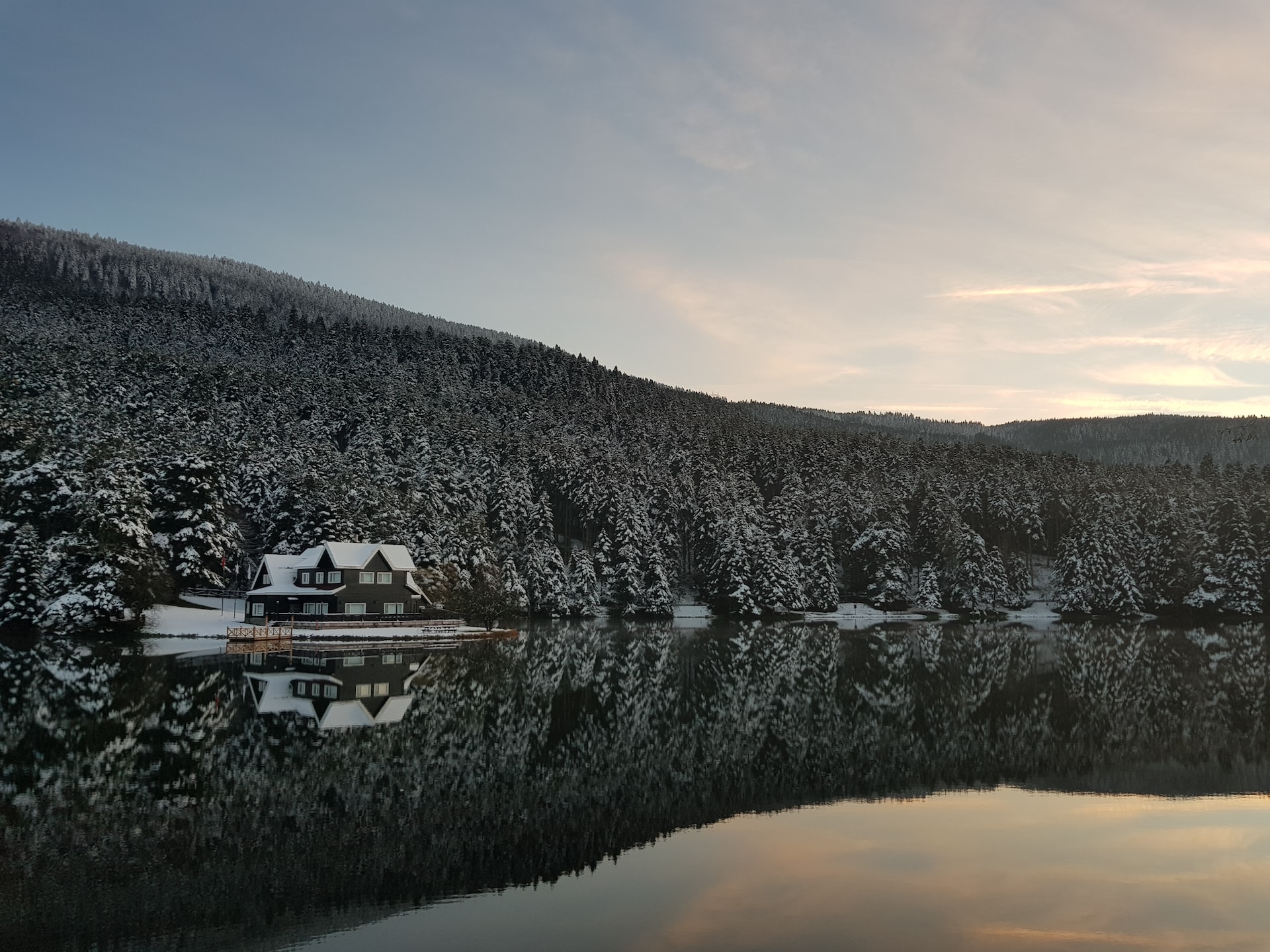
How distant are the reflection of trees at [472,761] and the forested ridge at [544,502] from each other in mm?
20014

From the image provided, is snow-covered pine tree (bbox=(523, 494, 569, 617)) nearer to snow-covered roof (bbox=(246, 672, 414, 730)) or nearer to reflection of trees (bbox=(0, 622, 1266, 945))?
reflection of trees (bbox=(0, 622, 1266, 945))

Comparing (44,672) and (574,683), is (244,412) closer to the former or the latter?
(44,672)

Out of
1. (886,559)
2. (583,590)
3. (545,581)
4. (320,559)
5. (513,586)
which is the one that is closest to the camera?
(320,559)

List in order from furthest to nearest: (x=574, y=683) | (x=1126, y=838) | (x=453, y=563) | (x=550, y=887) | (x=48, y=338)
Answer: (x=48, y=338) < (x=453, y=563) < (x=574, y=683) < (x=1126, y=838) < (x=550, y=887)

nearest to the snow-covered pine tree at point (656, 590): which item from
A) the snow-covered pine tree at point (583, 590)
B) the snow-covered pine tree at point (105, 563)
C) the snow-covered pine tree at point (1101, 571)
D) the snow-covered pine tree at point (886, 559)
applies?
the snow-covered pine tree at point (583, 590)

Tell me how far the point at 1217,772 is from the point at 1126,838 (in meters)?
8.24

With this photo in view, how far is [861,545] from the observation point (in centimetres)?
11150

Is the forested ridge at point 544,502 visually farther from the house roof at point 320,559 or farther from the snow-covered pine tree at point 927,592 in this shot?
the house roof at point 320,559

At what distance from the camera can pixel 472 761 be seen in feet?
79.3

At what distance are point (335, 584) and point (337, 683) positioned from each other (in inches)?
1267

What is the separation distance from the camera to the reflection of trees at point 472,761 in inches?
597

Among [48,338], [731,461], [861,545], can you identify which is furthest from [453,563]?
[48,338]

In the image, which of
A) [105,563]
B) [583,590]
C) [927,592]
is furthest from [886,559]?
[105,563]

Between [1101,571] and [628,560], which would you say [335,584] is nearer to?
[628,560]
